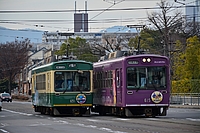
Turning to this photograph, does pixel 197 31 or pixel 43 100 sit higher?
pixel 197 31

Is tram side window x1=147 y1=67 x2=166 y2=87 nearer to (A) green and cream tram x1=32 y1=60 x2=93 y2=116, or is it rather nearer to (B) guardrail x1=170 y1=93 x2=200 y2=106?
(A) green and cream tram x1=32 y1=60 x2=93 y2=116

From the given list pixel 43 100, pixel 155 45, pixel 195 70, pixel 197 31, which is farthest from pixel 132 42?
pixel 43 100

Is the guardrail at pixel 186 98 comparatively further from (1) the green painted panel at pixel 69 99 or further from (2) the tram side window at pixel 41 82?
(1) the green painted panel at pixel 69 99

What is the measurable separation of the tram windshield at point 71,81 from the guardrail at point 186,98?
20211mm

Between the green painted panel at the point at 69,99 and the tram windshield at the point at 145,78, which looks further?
the green painted panel at the point at 69,99

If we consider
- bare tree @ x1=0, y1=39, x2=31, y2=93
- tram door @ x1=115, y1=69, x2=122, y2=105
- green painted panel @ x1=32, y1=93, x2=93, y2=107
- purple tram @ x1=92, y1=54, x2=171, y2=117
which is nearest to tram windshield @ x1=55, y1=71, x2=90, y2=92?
green painted panel @ x1=32, y1=93, x2=93, y2=107

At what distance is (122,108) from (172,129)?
31.8 feet

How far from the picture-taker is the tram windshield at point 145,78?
29328 millimetres

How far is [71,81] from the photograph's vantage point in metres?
32.2

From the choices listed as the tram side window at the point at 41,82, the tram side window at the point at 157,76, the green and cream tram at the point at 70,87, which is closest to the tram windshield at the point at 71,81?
the green and cream tram at the point at 70,87

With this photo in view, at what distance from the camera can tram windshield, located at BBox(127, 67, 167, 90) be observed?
2933 centimetres

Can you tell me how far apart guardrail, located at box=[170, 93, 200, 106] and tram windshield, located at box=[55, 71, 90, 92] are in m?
20.2

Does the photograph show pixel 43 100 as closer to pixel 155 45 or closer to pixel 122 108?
pixel 122 108

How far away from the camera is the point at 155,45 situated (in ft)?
277
